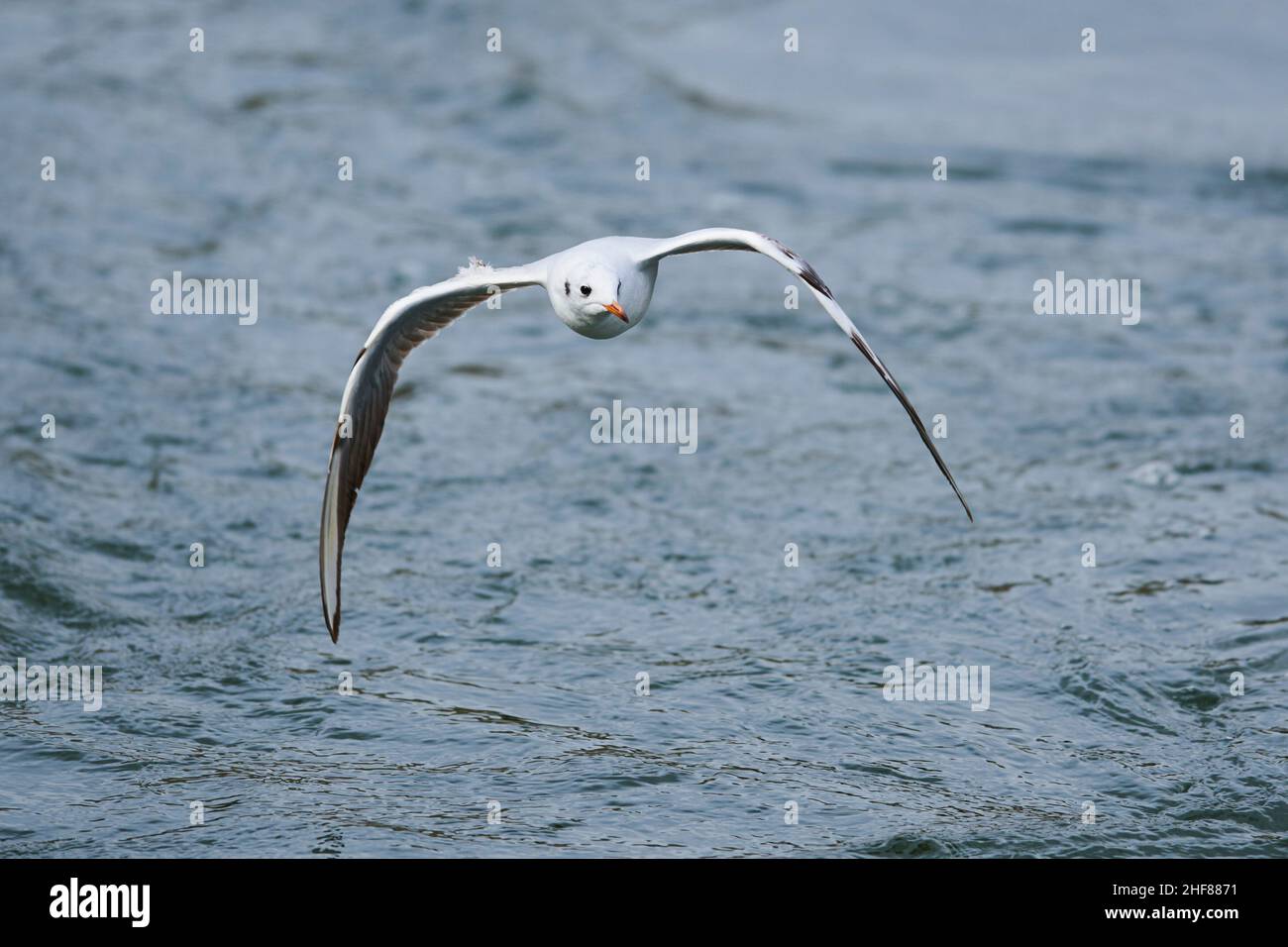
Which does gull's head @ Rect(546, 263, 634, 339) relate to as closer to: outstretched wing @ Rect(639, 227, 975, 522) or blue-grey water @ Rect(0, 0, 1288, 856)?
outstretched wing @ Rect(639, 227, 975, 522)

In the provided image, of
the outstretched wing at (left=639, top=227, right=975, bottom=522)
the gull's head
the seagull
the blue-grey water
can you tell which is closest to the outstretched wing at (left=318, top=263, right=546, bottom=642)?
the seagull

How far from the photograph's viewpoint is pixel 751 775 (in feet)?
33.4

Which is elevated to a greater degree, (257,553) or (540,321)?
(540,321)

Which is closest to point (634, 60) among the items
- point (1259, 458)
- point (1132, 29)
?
point (1132, 29)

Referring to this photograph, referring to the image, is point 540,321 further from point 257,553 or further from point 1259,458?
point 1259,458

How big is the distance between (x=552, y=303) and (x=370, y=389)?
1194 millimetres

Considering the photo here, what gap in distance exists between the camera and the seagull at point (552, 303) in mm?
8414

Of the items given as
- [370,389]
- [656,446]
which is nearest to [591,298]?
[370,389]

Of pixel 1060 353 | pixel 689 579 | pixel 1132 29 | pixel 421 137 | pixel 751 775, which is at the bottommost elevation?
pixel 751 775

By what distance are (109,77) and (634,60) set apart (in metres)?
6.67

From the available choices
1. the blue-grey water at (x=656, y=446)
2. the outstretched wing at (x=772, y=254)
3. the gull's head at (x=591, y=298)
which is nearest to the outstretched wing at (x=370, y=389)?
the gull's head at (x=591, y=298)

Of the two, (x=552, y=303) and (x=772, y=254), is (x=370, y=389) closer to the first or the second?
(x=552, y=303)

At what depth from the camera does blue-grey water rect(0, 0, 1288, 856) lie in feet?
33.6

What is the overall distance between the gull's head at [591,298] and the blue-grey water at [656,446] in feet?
8.78
